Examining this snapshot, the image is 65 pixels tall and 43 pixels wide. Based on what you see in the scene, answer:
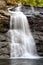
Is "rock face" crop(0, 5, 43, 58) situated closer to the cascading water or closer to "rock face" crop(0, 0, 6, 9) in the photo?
the cascading water

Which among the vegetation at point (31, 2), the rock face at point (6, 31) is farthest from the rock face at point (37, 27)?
the vegetation at point (31, 2)

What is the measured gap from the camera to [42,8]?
12.5 meters

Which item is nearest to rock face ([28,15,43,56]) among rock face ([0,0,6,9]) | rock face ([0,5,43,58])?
rock face ([0,5,43,58])

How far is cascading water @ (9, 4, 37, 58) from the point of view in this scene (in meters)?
10.0

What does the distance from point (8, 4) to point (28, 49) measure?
11.1 ft

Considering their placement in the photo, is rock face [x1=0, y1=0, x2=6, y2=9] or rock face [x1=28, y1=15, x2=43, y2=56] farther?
rock face [x1=0, y1=0, x2=6, y2=9]

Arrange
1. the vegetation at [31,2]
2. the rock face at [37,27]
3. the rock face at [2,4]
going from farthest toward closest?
the vegetation at [31,2], the rock face at [2,4], the rock face at [37,27]

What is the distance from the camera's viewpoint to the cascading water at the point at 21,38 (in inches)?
394

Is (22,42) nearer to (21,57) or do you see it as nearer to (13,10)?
(21,57)

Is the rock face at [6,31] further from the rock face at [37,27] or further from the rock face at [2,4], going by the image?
the rock face at [2,4]

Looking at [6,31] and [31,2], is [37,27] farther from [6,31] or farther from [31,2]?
[31,2]

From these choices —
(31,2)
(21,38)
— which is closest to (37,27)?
(21,38)

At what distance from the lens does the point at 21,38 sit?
10.6 meters

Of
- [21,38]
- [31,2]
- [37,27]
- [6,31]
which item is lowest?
[21,38]
